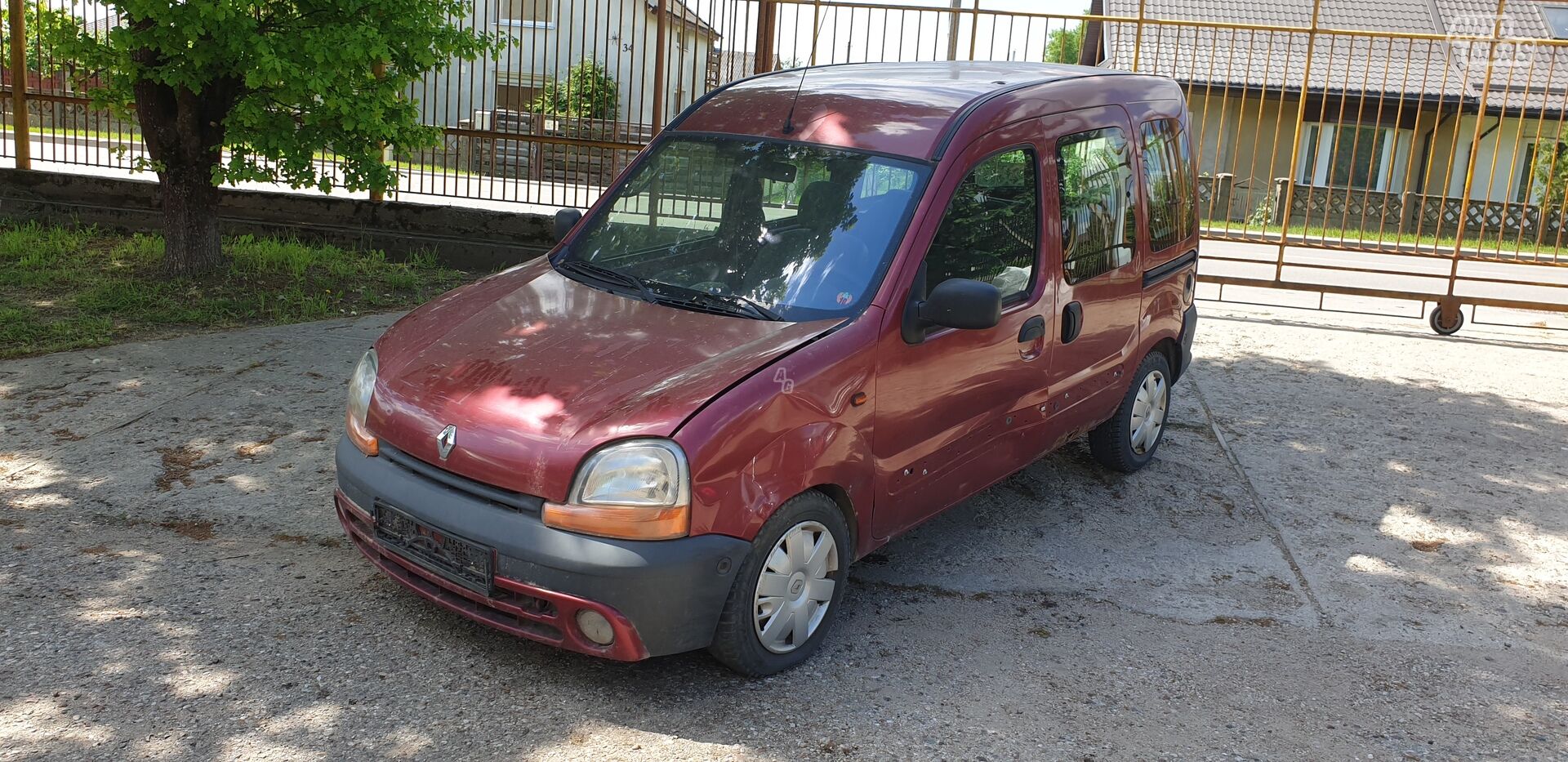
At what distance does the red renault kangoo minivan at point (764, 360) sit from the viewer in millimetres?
3709

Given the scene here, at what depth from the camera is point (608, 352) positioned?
4102 mm

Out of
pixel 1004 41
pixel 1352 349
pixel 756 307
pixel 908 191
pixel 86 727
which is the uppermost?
pixel 1004 41

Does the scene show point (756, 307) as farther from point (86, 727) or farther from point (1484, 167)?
point (1484, 167)

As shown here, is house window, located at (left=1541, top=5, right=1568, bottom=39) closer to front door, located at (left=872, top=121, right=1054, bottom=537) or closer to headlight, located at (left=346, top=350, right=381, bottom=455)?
front door, located at (left=872, top=121, right=1054, bottom=537)

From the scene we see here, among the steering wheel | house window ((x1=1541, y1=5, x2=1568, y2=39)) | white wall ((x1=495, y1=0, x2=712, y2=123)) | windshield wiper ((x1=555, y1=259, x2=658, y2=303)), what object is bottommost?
windshield wiper ((x1=555, y1=259, x2=658, y2=303))

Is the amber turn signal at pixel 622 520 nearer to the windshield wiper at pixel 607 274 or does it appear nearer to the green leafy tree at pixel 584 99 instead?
the windshield wiper at pixel 607 274

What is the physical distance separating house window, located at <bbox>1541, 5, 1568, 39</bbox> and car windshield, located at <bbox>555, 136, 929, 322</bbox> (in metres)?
27.8

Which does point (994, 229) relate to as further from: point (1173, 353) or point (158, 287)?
point (158, 287)

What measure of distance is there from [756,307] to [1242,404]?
187 inches

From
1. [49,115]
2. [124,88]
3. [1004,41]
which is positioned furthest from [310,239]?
[1004,41]

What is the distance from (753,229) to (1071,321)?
1461 millimetres

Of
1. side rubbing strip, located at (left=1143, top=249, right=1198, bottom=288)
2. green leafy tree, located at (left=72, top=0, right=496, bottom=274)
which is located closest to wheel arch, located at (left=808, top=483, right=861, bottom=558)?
side rubbing strip, located at (left=1143, top=249, right=1198, bottom=288)

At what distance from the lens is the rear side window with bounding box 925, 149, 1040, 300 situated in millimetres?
4586

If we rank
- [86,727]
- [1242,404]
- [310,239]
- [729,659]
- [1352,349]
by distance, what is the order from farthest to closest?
[310,239] < [1352,349] < [1242,404] < [729,659] < [86,727]
